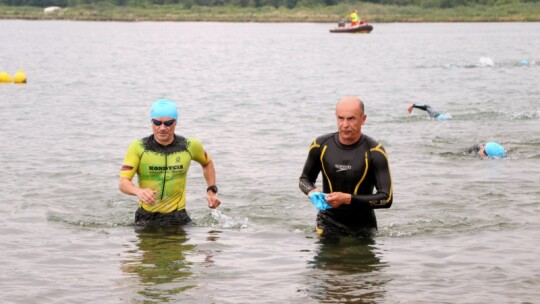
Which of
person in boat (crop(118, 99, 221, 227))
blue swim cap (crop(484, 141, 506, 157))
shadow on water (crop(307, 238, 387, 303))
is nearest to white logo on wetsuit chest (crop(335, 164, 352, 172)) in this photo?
shadow on water (crop(307, 238, 387, 303))

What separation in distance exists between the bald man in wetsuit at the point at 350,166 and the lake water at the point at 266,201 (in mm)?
826

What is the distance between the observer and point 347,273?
1004cm

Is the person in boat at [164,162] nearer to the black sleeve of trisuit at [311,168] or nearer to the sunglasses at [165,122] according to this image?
the sunglasses at [165,122]

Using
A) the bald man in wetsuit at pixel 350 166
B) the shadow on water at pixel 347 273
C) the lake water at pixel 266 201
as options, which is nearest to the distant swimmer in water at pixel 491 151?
the lake water at pixel 266 201

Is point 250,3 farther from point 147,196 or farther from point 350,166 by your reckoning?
point 350,166

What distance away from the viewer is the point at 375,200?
9711mm

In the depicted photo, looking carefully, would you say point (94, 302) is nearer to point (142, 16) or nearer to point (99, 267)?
point (99, 267)

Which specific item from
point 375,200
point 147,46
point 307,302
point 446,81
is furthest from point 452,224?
point 147,46

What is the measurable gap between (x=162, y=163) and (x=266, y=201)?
167 inches

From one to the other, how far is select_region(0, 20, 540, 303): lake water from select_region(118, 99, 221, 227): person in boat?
59 cm

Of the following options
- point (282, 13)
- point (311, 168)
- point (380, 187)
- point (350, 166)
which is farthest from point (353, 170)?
point (282, 13)

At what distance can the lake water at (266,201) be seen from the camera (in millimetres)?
9820

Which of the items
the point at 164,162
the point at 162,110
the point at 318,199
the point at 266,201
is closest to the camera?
the point at 318,199

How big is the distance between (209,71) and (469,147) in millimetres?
30409
